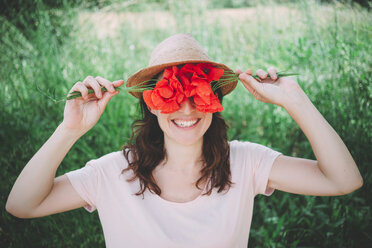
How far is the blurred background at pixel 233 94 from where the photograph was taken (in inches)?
101

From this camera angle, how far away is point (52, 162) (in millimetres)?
1615

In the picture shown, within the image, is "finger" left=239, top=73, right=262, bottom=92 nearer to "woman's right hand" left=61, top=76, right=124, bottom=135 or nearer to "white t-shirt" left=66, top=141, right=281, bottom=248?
"white t-shirt" left=66, top=141, right=281, bottom=248

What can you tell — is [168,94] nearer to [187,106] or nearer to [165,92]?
[165,92]

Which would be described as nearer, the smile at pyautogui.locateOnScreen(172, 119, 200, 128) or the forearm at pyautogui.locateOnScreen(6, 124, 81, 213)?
the forearm at pyautogui.locateOnScreen(6, 124, 81, 213)

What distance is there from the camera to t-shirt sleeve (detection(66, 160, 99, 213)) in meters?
1.73

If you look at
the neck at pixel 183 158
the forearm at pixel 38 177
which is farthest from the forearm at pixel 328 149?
the forearm at pixel 38 177

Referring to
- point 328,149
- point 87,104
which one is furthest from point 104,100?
point 328,149

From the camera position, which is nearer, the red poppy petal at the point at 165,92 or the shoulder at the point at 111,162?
the red poppy petal at the point at 165,92

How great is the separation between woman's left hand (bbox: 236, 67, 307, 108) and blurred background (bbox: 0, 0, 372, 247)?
Result: 3.50 feet

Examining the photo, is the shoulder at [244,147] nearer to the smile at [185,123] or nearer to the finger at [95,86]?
the smile at [185,123]

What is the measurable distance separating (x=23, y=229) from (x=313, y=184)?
2.10 metres

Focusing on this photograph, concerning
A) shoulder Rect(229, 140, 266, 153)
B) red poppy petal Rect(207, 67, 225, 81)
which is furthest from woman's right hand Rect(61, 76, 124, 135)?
shoulder Rect(229, 140, 266, 153)

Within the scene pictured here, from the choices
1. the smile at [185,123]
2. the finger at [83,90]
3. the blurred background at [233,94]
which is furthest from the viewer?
the blurred background at [233,94]

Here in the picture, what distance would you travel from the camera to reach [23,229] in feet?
8.33
